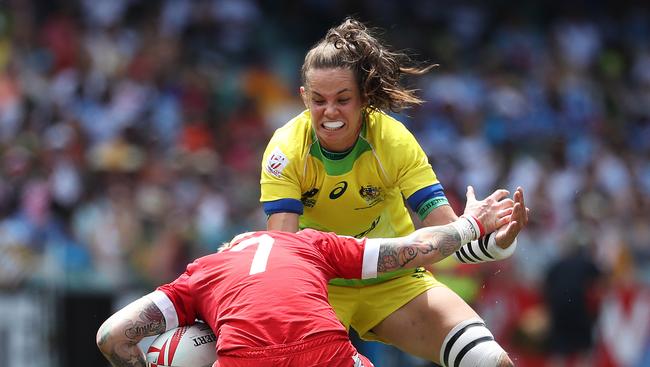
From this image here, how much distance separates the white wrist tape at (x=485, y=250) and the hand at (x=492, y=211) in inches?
3.9

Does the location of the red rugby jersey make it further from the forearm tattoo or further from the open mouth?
the open mouth

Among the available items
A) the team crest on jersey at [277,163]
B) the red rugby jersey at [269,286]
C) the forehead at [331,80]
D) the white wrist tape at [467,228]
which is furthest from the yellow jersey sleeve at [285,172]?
the white wrist tape at [467,228]

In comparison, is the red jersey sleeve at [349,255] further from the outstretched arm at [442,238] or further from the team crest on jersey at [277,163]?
the team crest on jersey at [277,163]

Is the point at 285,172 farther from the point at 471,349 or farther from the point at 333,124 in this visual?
the point at 471,349

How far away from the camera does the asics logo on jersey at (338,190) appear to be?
6434 mm

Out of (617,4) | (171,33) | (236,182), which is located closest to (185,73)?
(171,33)

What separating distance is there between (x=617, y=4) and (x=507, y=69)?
2.70 meters

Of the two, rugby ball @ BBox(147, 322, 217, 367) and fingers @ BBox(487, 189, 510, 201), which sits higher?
fingers @ BBox(487, 189, 510, 201)

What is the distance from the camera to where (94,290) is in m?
10.9

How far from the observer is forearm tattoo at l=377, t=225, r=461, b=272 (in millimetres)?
5781

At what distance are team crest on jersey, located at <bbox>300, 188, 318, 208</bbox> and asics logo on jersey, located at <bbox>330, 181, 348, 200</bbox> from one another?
0.31 ft

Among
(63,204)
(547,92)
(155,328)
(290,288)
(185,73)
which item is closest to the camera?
(290,288)

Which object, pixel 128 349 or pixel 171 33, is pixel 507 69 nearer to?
pixel 171 33

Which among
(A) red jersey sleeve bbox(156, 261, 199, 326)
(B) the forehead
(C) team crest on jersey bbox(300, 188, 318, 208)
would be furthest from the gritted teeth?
(A) red jersey sleeve bbox(156, 261, 199, 326)
